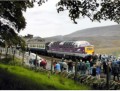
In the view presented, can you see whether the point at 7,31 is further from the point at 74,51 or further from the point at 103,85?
the point at 74,51

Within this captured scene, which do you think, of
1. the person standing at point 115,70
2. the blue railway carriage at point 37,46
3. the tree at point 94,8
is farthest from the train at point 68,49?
the tree at point 94,8

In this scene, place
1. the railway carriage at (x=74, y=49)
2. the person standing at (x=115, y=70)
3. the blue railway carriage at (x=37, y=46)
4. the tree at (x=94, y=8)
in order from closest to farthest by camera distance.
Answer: the tree at (x=94, y=8), the person standing at (x=115, y=70), the railway carriage at (x=74, y=49), the blue railway carriage at (x=37, y=46)

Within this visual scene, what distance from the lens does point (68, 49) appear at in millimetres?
55188

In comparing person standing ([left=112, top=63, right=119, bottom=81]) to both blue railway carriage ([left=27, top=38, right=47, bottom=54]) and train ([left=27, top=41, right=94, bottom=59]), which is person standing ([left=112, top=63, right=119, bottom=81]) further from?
blue railway carriage ([left=27, top=38, right=47, bottom=54])

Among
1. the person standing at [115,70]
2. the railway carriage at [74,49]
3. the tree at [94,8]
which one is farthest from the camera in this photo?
the railway carriage at [74,49]

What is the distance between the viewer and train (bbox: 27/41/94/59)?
5219 cm

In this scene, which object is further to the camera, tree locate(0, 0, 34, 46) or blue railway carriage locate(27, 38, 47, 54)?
blue railway carriage locate(27, 38, 47, 54)

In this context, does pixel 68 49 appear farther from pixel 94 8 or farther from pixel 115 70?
pixel 94 8

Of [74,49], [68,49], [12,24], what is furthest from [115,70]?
[68,49]

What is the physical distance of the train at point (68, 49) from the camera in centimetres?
5219

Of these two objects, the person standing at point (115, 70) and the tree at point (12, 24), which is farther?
the person standing at point (115, 70)

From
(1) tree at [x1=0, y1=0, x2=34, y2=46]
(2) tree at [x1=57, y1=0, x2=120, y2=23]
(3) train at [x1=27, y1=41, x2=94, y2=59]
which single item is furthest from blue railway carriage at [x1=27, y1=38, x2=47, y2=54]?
(2) tree at [x1=57, y1=0, x2=120, y2=23]

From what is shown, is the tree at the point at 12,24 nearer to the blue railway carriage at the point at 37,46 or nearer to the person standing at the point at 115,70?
the person standing at the point at 115,70

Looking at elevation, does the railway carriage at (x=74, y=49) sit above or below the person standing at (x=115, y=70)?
above
